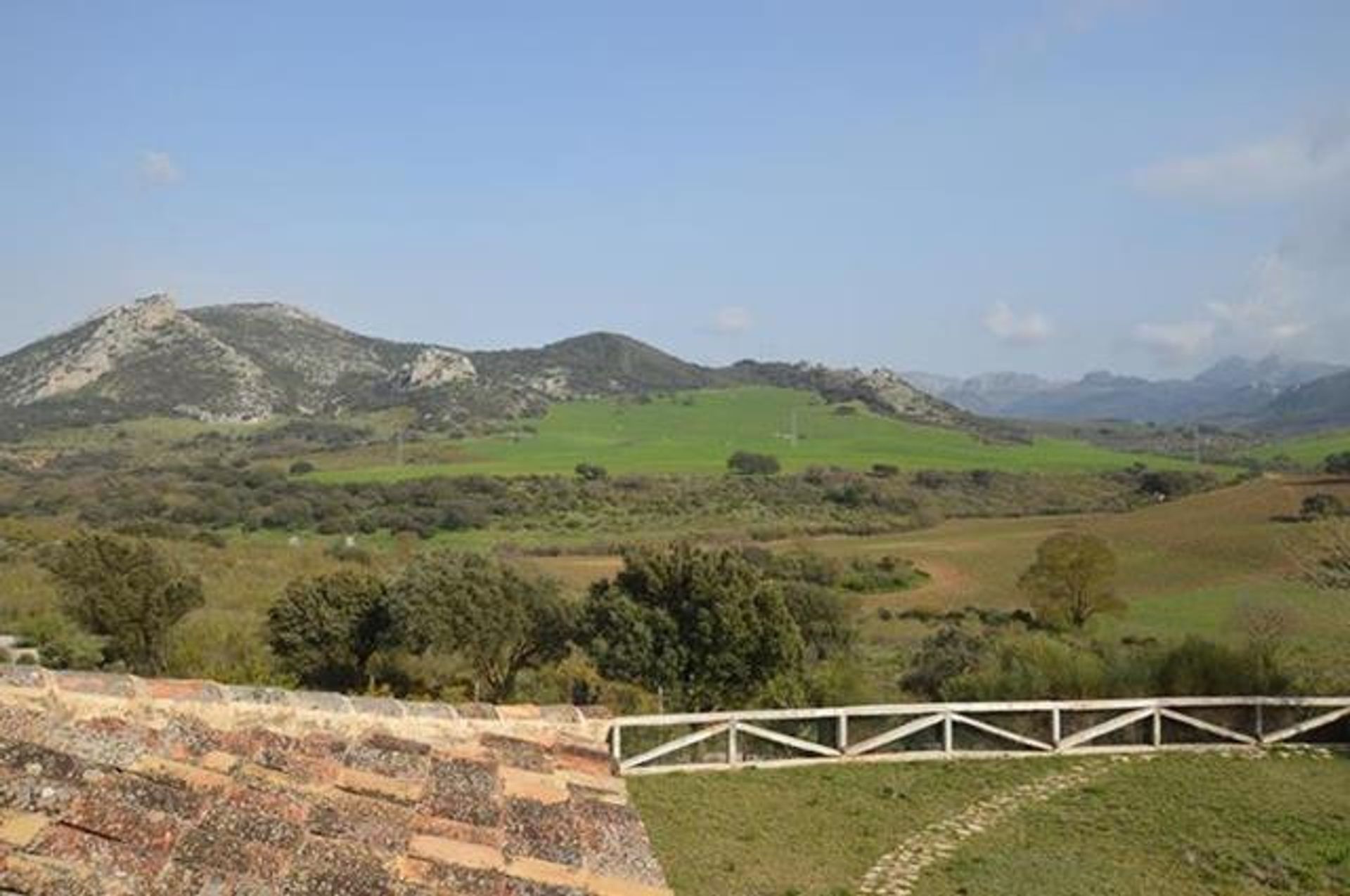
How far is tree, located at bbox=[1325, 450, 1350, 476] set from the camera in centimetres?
7006

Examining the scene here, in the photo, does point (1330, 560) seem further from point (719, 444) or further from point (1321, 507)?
point (719, 444)

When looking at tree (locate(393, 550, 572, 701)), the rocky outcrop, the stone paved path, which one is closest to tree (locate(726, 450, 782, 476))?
the rocky outcrop

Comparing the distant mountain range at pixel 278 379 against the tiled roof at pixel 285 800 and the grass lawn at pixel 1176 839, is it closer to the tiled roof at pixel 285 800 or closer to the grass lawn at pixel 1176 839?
the grass lawn at pixel 1176 839

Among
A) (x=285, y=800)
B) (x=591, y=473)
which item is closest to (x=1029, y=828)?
(x=285, y=800)

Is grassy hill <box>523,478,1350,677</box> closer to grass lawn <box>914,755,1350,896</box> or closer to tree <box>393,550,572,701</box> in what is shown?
grass lawn <box>914,755,1350,896</box>

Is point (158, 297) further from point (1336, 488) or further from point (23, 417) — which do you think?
point (1336, 488)

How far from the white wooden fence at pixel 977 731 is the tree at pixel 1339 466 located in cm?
5958

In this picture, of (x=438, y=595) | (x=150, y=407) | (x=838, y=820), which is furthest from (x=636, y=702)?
(x=150, y=407)

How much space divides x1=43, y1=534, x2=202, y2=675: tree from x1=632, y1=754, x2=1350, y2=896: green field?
58.0 feet

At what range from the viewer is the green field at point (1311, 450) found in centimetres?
10825

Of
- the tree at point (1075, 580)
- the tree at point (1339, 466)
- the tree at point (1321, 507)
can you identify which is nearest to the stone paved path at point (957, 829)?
the tree at point (1075, 580)

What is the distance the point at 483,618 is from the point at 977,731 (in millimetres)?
13334

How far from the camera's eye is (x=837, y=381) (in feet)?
583

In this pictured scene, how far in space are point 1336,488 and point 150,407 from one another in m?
124
